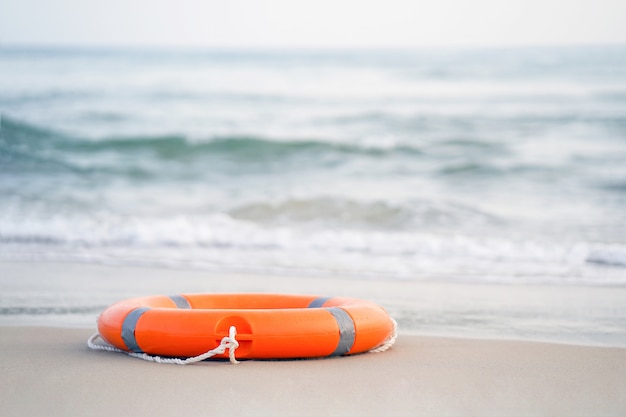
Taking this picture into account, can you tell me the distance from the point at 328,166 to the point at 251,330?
453 inches

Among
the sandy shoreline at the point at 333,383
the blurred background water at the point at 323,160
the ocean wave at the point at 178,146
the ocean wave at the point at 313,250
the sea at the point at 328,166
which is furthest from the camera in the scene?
the ocean wave at the point at 178,146

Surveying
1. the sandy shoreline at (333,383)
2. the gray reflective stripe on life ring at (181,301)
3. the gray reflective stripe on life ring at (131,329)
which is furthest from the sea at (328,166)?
the gray reflective stripe on life ring at (131,329)

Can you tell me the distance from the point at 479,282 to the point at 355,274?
109cm

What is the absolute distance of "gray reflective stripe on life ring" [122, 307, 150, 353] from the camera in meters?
4.38

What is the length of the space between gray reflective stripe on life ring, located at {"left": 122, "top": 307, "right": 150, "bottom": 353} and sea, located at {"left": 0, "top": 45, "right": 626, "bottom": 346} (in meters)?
1.41

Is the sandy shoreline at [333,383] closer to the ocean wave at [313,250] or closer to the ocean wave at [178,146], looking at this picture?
the ocean wave at [313,250]

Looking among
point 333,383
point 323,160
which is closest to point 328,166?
point 323,160

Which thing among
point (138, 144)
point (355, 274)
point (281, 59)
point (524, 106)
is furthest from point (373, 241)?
point (281, 59)

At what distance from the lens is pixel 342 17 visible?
21.3 meters

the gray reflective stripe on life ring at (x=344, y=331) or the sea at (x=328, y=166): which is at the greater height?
the sea at (x=328, y=166)

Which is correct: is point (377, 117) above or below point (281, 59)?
below

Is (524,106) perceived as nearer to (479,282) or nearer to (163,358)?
(479,282)

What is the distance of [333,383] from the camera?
4.02 m

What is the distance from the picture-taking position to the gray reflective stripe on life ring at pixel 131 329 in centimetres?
438
